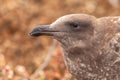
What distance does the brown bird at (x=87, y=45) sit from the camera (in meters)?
4.48

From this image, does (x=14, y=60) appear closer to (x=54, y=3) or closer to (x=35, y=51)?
(x=35, y=51)

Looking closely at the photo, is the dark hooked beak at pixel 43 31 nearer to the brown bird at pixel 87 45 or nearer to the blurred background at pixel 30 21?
the brown bird at pixel 87 45

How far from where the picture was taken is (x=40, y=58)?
7551 mm

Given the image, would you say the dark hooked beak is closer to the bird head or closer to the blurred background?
the bird head

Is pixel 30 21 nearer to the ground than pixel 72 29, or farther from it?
farther from it

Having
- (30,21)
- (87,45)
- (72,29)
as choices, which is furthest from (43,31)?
(30,21)

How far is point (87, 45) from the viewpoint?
450 centimetres

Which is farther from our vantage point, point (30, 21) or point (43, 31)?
point (30, 21)

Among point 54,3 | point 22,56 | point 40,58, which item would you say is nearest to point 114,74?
point 40,58

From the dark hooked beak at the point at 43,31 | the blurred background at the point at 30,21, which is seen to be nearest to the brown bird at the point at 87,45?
the dark hooked beak at the point at 43,31

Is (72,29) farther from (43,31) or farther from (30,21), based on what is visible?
(30,21)

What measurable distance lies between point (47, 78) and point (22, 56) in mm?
2205

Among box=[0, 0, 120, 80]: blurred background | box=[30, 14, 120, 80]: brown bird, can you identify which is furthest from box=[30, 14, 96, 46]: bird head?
box=[0, 0, 120, 80]: blurred background

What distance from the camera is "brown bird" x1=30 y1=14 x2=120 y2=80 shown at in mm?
4484
